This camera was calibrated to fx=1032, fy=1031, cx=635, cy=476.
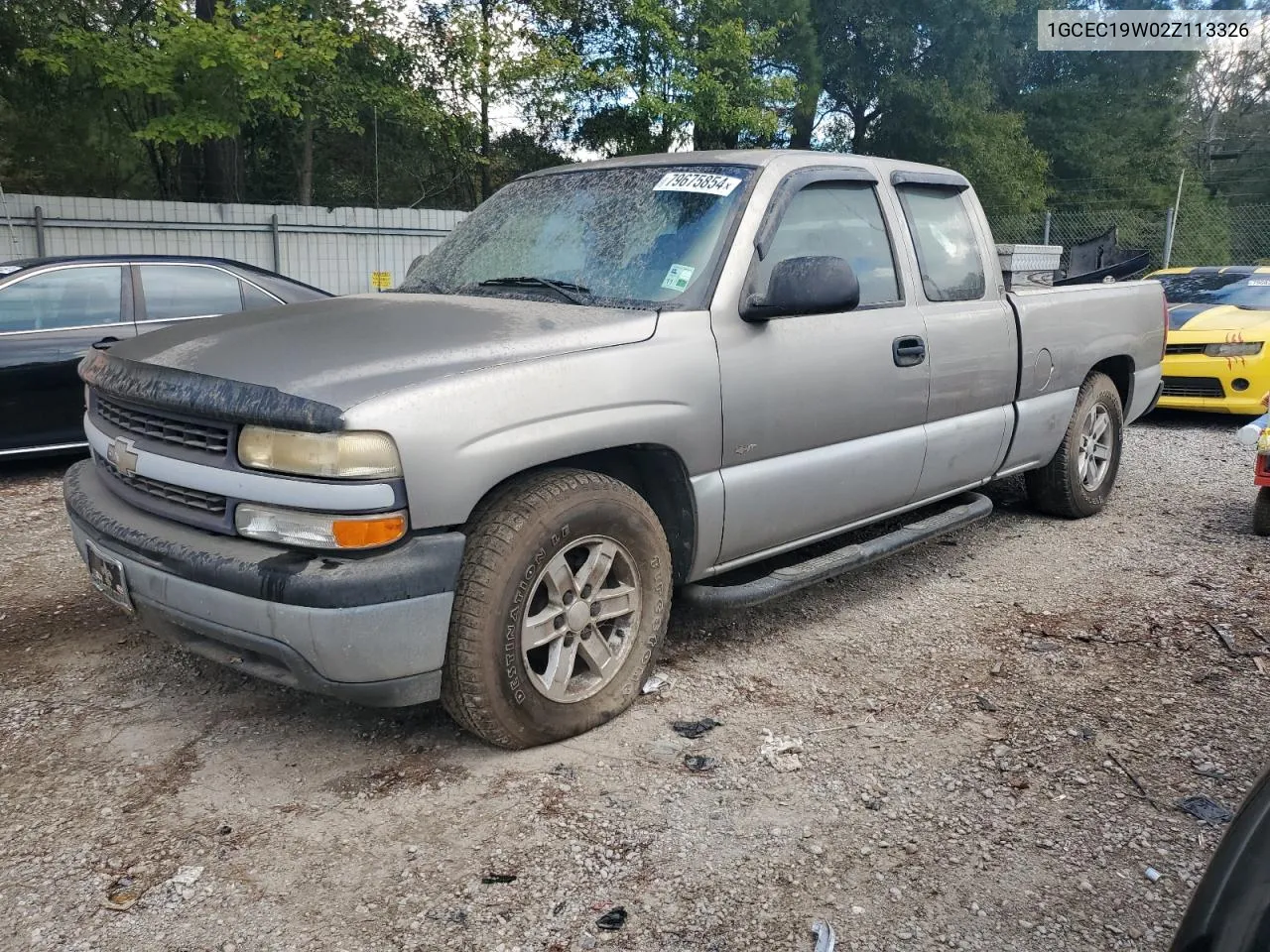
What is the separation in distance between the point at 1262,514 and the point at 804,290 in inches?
144

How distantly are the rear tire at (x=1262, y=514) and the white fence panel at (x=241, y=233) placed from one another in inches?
342

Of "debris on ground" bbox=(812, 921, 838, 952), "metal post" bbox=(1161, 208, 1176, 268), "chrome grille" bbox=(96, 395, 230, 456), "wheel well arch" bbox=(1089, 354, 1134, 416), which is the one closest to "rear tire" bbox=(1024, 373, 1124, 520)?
"wheel well arch" bbox=(1089, 354, 1134, 416)

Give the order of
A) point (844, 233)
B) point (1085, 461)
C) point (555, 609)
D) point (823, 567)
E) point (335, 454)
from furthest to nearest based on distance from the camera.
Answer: point (1085, 461) → point (844, 233) → point (823, 567) → point (555, 609) → point (335, 454)

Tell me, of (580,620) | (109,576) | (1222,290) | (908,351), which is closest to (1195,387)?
(1222,290)

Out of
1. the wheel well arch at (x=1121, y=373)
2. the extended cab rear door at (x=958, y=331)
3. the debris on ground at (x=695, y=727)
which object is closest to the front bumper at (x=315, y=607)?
the debris on ground at (x=695, y=727)

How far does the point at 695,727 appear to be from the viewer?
3404 millimetres

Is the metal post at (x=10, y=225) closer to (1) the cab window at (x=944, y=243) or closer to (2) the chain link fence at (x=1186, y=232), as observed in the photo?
(1) the cab window at (x=944, y=243)

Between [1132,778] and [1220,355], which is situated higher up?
[1220,355]

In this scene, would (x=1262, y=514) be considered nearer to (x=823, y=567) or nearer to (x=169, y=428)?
(x=823, y=567)

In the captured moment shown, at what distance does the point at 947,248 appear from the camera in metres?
4.70

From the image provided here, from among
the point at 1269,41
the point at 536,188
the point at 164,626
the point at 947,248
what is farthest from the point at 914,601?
the point at 1269,41

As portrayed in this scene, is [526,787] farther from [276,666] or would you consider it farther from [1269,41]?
[1269,41]

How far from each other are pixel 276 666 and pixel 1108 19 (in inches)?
1198

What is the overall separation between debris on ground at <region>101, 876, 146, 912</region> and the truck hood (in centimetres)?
128
